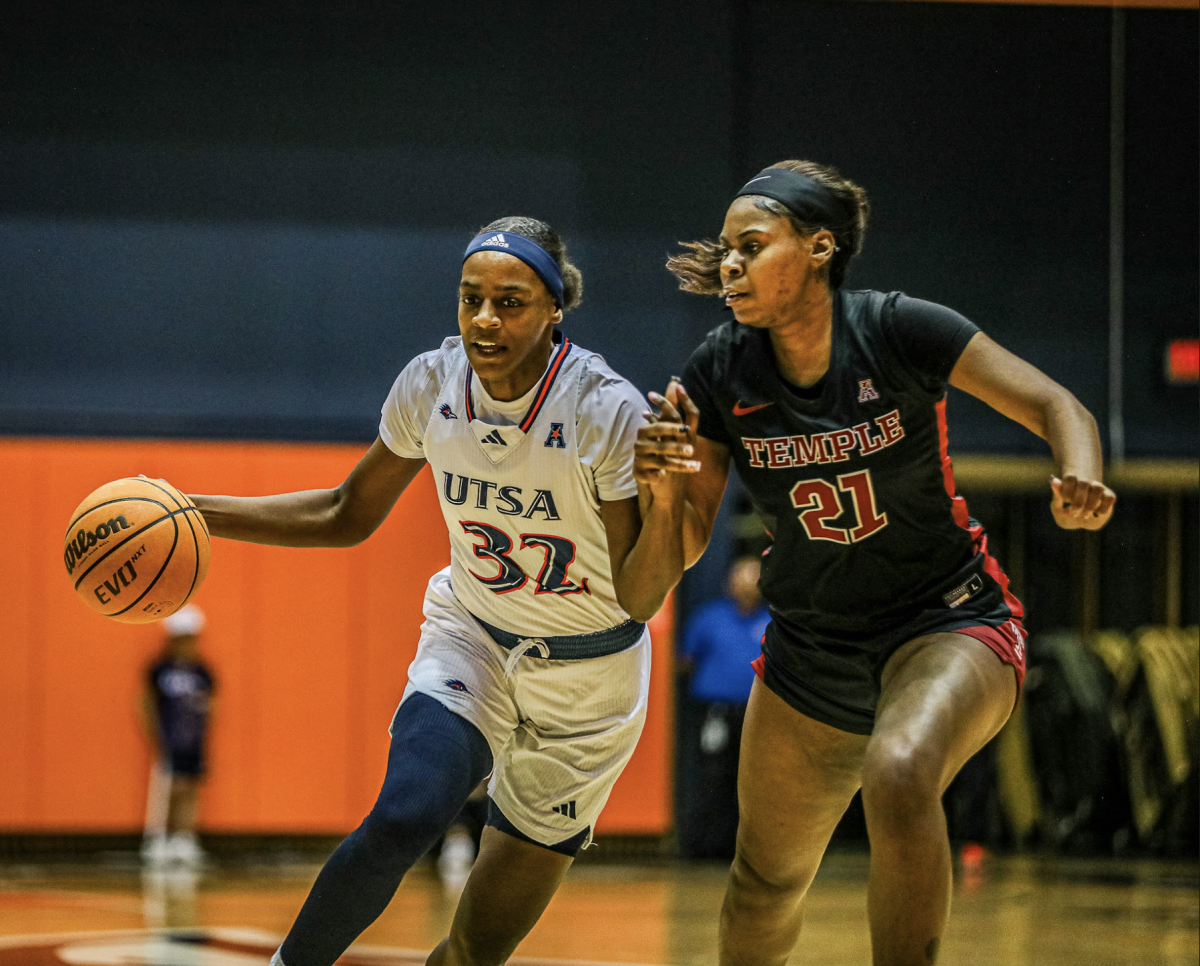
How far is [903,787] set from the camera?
8.86ft

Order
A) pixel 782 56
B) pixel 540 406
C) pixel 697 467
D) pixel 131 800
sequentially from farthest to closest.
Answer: pixel 782 56
pixel 131 800
pixel 540 406
pixel 697 467

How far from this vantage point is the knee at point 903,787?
106 inches

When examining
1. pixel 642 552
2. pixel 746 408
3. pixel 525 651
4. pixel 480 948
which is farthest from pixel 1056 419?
pixel 480 948

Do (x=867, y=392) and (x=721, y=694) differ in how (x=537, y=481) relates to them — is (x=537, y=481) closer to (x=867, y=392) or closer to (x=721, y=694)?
(x=867, y=392)

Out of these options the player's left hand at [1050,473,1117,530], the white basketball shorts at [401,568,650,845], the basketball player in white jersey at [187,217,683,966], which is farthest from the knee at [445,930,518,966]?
the player's left hand at [1050,473,1117,530]

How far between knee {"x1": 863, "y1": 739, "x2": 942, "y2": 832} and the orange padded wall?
617cm

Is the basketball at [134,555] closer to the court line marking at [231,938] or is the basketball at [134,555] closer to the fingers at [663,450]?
the fingers at [663,450]

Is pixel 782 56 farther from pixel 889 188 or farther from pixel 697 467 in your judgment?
pixel 697 467

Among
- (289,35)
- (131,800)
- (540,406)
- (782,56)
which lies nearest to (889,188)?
(782,56)

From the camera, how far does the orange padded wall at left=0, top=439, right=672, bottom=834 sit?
8656mm

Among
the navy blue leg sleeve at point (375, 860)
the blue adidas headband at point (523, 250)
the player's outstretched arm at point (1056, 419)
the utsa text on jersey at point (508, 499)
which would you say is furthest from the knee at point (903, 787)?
the blue adidas headband at point (523, 250)

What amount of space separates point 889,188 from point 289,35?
368cm

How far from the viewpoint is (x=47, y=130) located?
9.04 metres

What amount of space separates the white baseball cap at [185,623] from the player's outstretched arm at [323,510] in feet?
16.9
